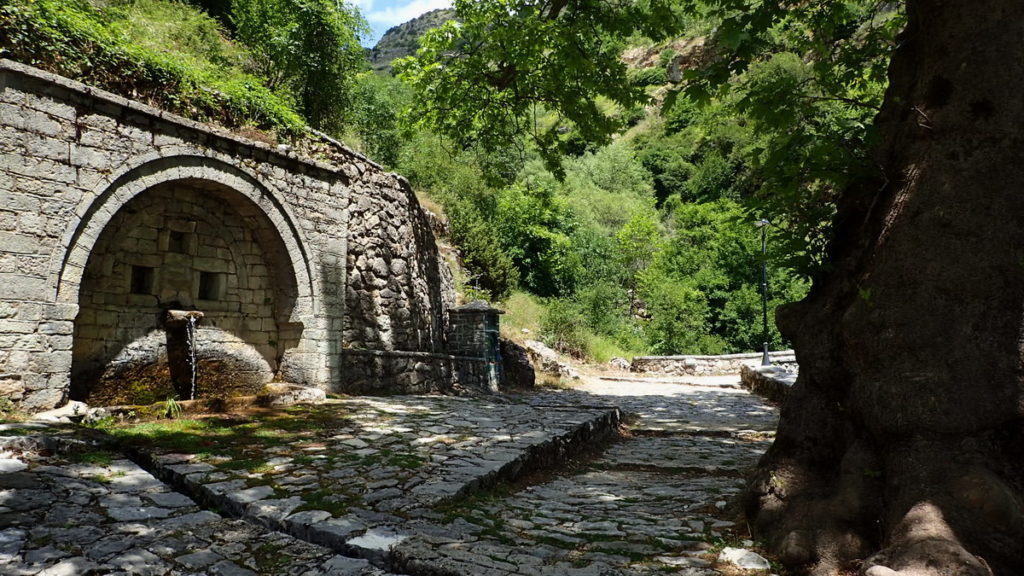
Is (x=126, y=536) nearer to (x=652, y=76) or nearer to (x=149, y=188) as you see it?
(x=149, y=188)

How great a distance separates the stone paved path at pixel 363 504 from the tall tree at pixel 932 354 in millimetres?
744

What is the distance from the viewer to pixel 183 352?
24.9 ft

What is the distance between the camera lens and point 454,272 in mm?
17000

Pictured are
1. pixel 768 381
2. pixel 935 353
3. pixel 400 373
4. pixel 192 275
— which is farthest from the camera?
pixel 768 381

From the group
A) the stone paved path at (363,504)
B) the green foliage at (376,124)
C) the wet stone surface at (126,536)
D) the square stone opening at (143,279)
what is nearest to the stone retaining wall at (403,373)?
the stone paved path at (363,504)

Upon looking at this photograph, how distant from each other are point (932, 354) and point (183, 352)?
315 inches

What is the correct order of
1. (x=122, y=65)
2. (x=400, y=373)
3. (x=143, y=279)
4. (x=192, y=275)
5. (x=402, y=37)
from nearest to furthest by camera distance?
(x=122, y=65)
(x=143, y=279)
(x=192, y=275)
(x=400, y=373)
(x=402, y=37)

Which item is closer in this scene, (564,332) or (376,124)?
(564,332)

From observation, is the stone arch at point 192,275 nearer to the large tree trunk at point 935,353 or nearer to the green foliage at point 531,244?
the large tree trunk at point 935,353


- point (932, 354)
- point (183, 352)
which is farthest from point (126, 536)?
point (183, 352)

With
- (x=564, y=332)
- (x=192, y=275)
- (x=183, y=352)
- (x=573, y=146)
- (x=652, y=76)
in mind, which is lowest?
(x=183, y=352)

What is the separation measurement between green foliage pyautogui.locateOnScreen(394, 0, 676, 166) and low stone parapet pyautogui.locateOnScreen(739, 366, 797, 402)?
652cm

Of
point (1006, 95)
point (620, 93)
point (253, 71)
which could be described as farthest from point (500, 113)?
point (253, 71)

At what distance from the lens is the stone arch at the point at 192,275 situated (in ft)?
21.6
